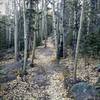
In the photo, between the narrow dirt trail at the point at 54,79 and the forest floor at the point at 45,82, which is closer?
the narrow dirt trail at the point at 54,79

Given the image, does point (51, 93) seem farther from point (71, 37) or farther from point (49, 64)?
point (71, 37)

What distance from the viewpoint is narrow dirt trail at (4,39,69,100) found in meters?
13.9

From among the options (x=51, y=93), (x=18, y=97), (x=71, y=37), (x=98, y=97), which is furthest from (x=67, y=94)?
(x=71, y=37)

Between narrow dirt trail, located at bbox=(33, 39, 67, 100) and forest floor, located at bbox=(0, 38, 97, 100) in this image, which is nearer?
narrow dirt trail, located at bbox=(33, 39, 67, 100)

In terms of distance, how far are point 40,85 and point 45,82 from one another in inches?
24.4

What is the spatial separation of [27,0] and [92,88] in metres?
9.54

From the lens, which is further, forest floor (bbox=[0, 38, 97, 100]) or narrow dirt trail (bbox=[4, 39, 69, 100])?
forest floor (bbox=[0, 38, 97, 100])

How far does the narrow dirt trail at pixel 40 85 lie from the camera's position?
45.6 feet

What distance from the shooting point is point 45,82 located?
1612 cm

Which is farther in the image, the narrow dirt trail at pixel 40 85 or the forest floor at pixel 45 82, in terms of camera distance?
the forest floor at pixel 45 82

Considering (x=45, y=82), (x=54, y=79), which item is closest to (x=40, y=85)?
(x=45, y=82)

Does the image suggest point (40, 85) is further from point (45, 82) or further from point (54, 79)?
point (54, 79)

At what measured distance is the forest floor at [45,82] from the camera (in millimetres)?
14016

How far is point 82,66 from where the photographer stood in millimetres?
18312
